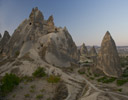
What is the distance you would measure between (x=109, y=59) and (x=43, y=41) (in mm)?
19923

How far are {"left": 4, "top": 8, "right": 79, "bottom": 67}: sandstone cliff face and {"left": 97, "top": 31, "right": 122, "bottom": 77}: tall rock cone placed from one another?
1051 centimetres

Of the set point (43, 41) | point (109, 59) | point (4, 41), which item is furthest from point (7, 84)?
point (4, 41)

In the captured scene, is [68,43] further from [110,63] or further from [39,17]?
[110,63]

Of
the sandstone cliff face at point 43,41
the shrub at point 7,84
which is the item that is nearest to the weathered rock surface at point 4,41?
the sandstone cliff face at point 43,41

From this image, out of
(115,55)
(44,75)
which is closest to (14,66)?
(44,75)

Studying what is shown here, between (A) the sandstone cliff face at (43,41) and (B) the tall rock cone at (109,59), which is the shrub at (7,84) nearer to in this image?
(A) the sandstone cliff face at (43,41)

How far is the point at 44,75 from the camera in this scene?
23.8m

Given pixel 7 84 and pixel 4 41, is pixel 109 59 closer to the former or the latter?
pixel 7 84

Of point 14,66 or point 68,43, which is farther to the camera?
point 68,43

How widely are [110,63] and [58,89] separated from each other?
50.9 feet

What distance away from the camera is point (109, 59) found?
92.6 ft

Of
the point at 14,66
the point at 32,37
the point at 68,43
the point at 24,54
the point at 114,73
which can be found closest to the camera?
the point at 114,73

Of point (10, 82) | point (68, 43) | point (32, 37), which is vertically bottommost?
point (10, 82)

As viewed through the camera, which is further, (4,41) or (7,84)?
(4,41)
